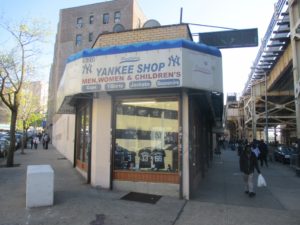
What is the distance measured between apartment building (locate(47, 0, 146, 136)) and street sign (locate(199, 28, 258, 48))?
140ft

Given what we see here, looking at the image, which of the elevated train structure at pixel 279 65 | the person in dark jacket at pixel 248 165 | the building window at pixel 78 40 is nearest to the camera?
the person in dark jacket at pixel 248 165

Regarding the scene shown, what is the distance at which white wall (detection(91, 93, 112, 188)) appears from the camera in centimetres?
972

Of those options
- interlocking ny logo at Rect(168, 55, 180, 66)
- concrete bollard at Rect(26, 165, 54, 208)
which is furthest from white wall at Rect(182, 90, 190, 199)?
concrete bollard at Rect(26, 165, 54, 208)

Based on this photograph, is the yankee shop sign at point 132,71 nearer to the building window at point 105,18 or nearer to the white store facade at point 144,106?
the white store facade at point 144,106

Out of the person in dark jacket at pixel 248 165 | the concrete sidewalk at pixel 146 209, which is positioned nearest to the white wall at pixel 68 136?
the concrete sidewalk at pixel 146 209

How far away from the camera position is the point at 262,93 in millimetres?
33750

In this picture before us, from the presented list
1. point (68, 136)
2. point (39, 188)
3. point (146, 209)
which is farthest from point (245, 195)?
point (68, 136)

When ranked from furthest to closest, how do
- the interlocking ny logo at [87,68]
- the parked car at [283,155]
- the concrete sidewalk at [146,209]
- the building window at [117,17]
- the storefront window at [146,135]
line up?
the building window at [117,17] < the parked car at [283,155] < the storefront window at [146,135] < the interlocking ny logo at [87,68] < the concrete sidewalk at [146,209]

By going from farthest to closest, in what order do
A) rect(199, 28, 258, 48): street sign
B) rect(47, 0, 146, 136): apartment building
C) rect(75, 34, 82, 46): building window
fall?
rect(75, 34, 82, 46): building window → rect(47, 0, 146, 136): apartment building → rect(199, 28, 258, 48): street sign

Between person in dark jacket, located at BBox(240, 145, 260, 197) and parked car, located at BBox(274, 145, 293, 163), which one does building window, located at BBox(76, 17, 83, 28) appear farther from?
person in dark jacket, located at BBox(240, 145, 260, 197)

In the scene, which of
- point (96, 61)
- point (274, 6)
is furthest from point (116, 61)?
point (274, 6)

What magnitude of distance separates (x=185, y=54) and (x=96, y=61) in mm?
2475

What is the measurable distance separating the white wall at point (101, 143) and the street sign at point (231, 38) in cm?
357

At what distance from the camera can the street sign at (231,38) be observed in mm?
9562
